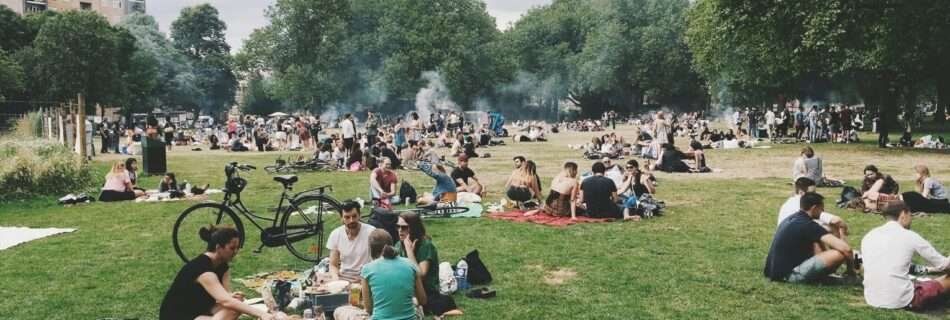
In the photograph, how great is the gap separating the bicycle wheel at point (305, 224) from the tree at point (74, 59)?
57.3 meters

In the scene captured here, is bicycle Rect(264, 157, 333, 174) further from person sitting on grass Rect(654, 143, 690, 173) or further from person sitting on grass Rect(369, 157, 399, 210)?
person sitting on grass Rect(654, 143, 690, 173)

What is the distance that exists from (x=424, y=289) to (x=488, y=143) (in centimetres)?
3003

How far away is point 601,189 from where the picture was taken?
13883mm

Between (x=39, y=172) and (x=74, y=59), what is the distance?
49.5m

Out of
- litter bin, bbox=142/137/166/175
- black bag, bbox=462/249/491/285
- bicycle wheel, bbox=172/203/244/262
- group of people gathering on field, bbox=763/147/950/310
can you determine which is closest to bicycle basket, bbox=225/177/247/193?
bicycle wheel, bbox=172/203/244/262

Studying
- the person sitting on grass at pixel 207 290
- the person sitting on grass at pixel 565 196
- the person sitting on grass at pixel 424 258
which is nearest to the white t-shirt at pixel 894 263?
the person sitting on grass at pixel 424 258

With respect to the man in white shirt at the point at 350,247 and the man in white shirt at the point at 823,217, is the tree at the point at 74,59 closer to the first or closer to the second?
the man in white shirt at the point at 350,247

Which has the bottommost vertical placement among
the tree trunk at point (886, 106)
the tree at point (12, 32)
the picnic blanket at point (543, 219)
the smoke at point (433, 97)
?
the picnic blanket at point (543, 219)

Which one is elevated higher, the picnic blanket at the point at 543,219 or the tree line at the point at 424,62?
the tree line at the point at 424,62

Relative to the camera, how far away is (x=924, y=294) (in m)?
7.82

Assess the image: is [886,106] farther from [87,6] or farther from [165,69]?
[87,6]

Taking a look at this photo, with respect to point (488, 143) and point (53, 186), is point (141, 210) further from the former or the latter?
point (488, 143)

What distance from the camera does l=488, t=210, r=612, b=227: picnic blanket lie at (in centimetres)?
1356

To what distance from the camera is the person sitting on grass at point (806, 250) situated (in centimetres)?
884
